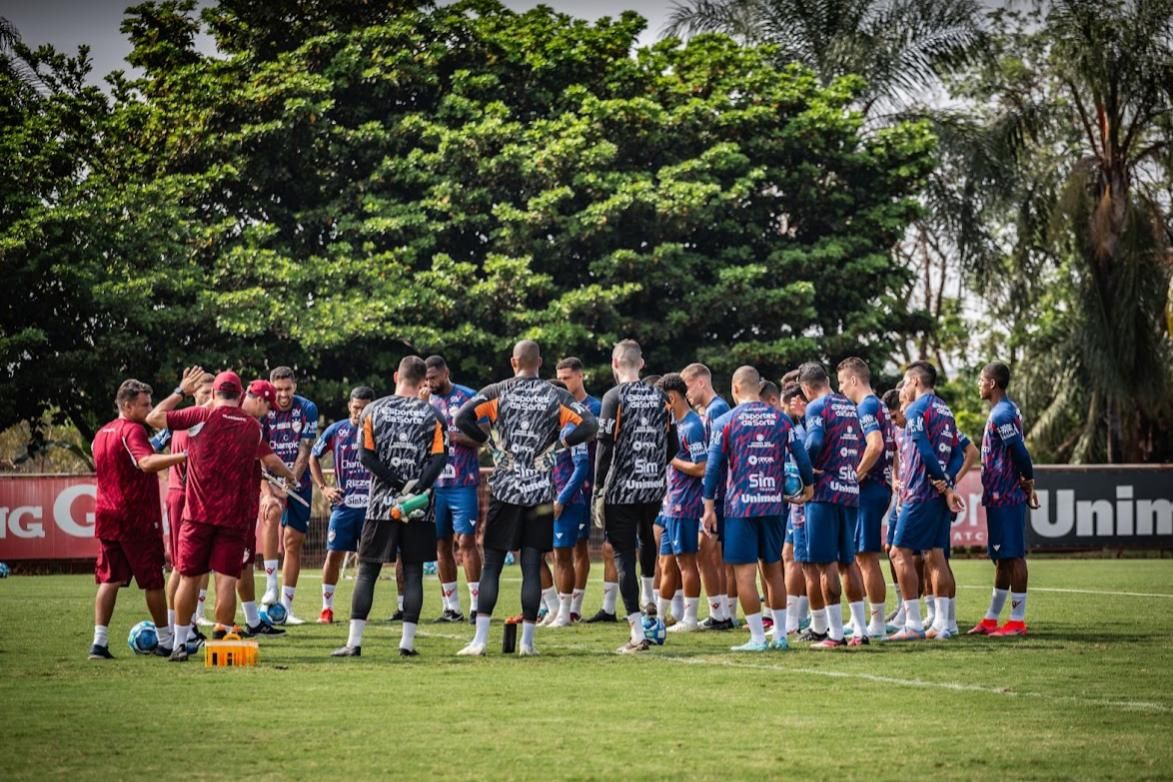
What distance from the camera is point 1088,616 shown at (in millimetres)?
17750

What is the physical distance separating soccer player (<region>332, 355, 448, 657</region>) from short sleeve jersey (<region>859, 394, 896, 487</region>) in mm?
3717

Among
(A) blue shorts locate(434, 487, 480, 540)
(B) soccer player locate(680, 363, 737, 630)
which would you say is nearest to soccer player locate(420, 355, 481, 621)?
(A) blue shorts locate(434, 487, 480, 540)

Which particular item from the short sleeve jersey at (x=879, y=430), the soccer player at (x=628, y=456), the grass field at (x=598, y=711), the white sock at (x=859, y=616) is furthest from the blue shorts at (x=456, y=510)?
the white sock at (x=859, y=616)

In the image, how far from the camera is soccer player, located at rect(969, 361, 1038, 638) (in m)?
15.0

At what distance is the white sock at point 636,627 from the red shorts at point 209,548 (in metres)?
3.15

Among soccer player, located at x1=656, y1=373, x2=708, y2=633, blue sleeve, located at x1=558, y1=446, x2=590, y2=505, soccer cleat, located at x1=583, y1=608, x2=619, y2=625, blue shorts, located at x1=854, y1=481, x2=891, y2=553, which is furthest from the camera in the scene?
soccer cleat, located at x1=583, y1=608, x2=619, y2=625

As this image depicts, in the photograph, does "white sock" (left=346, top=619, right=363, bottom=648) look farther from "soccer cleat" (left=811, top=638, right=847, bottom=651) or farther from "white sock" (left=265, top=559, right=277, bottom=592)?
"white sock" (left=265, top=559, right=277, bottom=592)

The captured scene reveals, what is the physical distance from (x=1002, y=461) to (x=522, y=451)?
15.5 feet

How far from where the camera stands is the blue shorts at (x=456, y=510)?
16.8 meters

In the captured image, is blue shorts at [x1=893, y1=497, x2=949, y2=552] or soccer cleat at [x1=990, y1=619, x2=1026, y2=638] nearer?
blue shorts at [x1=893, y1=497, x2=949, y2=552]

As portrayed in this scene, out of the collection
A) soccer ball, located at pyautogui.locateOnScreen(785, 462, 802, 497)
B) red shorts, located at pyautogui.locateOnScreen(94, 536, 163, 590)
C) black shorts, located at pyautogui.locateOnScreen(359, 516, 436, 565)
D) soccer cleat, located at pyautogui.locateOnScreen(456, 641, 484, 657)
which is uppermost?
soccer ball, located at pyautogui.locateOnScreen(785, 462, 802, 497)

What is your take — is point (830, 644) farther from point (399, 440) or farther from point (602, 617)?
point (399, 440)

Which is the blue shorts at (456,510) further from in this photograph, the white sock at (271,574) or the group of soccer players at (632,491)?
the white sock at (271,574)

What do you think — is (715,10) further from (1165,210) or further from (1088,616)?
(1088,616)
